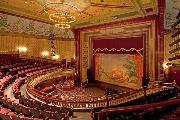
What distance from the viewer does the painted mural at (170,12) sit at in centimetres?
877

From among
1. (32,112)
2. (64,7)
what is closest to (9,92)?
(32,112)

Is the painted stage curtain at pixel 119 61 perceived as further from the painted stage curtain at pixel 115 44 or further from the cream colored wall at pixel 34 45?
the cream colored wall at pixel 34 45

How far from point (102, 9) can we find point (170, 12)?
3992mm

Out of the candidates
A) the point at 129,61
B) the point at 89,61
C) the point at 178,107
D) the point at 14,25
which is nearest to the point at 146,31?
the point at 129,61

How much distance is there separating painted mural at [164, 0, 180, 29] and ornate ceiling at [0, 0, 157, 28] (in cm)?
73

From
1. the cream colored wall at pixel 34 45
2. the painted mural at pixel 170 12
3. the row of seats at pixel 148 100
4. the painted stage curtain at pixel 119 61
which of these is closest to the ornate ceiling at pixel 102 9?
the painted mural at pixel 170 12

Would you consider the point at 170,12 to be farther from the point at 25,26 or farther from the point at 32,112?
the point at 25,26

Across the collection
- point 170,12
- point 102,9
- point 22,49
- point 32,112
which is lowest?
point 32,112

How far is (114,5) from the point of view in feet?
29.6

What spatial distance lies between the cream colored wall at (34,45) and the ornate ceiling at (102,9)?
19.9ft

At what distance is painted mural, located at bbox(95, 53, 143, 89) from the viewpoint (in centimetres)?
1152

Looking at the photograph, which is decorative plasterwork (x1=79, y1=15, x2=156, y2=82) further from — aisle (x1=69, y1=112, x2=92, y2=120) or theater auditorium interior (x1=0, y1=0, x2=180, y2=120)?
aisle (x1=69, y1=112, x2=92, y2=120)

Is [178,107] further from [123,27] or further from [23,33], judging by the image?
[23,33]

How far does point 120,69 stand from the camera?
12484 mm
